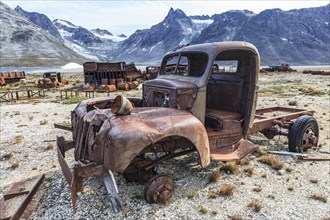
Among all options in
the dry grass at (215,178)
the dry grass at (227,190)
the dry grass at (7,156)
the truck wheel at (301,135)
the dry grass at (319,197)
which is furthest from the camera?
the dry grass at (7,156)

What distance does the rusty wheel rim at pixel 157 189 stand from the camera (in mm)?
4543

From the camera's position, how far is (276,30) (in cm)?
14962

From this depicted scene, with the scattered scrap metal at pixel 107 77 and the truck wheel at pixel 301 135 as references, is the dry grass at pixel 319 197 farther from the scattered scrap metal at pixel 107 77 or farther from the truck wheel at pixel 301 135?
the scattered scrap metal at pixel 107 77

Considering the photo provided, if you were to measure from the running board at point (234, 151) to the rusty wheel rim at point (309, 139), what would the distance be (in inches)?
84.7

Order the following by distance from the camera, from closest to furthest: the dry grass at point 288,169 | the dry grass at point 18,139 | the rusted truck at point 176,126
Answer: the rusted truck at point 176,126 → the dry grass at point 288,169 → the dry grass at point 18,139

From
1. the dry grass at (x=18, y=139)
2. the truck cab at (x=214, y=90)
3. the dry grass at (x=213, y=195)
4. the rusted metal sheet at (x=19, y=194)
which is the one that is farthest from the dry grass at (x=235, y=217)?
the dry grass at (x=18, y=139)

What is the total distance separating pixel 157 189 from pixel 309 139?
4785 mm

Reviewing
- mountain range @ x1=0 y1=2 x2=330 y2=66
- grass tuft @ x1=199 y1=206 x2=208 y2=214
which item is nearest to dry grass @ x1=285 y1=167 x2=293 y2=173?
grass tuft @ x1=199 y1=206 x2=208 y2=214

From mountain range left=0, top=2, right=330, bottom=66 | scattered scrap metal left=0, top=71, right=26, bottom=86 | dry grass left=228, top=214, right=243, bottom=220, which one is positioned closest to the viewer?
dry grass left=228, top=214, right=243, bottom=220

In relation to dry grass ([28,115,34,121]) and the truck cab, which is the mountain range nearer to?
dry grass ([28,115,34,121])

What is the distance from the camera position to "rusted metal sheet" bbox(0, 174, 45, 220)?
4.36m

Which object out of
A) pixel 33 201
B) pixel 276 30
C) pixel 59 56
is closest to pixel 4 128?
pixel 33 201

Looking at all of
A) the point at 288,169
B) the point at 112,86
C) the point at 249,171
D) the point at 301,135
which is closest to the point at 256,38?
the point at 112,86

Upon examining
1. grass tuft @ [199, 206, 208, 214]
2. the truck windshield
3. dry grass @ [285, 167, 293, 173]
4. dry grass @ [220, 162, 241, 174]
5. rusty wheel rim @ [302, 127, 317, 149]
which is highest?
the truck windshield
